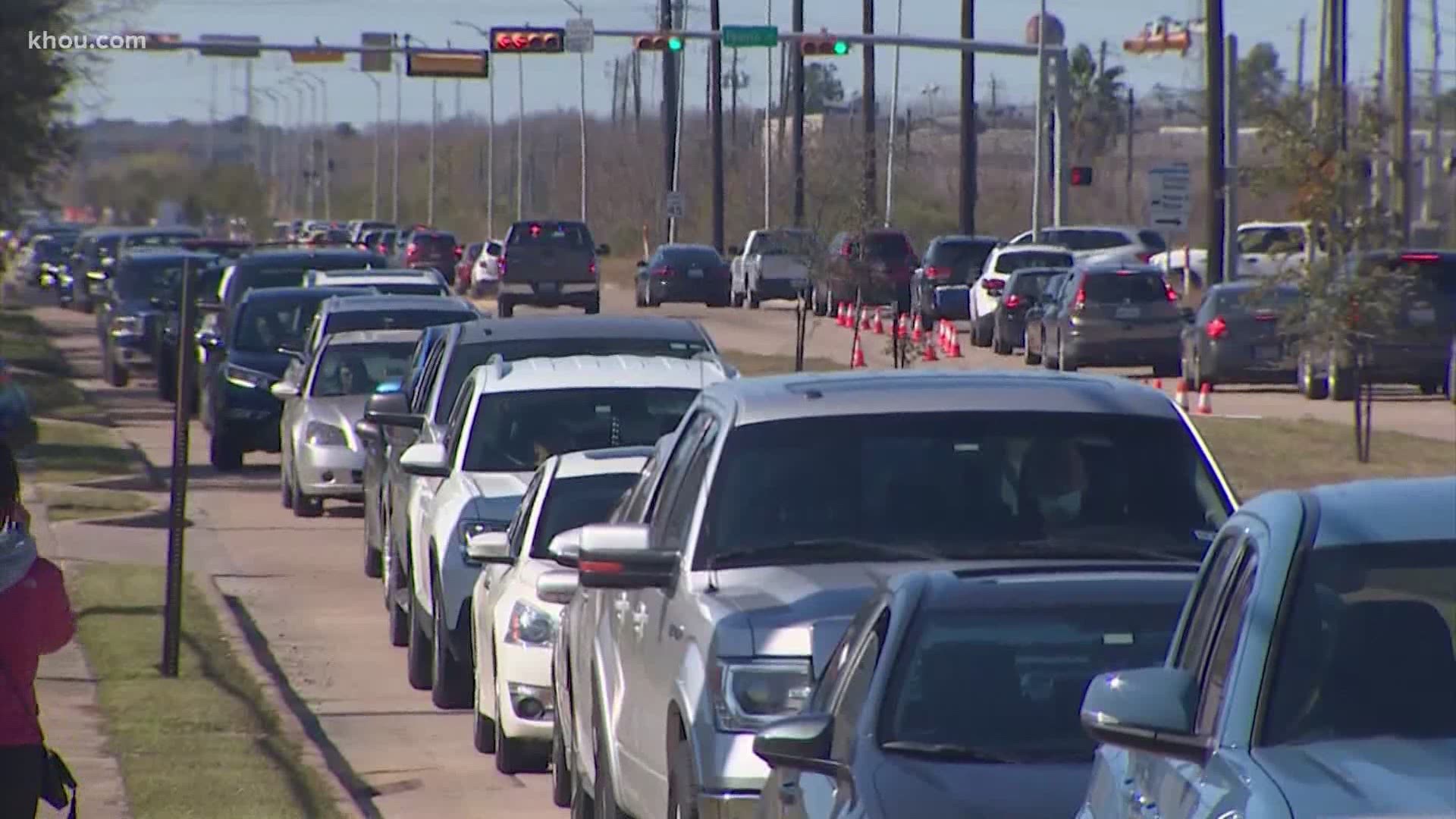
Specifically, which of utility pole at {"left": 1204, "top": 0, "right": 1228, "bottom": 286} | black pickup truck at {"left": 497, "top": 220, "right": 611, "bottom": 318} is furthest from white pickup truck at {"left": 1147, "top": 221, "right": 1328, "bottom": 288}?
black pickup truck at {"left": 497, "top": 220, "right": 611, "bottom": 318}

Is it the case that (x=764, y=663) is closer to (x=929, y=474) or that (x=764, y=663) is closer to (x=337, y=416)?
(x=929, y=474)

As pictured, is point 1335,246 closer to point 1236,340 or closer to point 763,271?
point 1236,340

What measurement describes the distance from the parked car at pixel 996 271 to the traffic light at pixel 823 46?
19.8 ft

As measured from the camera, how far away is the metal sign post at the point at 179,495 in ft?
46.3

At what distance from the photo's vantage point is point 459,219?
151625mm

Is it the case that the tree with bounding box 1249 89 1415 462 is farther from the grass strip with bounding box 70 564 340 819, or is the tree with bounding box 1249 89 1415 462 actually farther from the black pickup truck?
the black pickup truck

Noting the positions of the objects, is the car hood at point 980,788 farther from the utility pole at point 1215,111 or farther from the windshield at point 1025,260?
the windshield at point 1025,260

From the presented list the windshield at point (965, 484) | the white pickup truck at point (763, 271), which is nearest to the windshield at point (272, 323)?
the windshield at point (965, 484)

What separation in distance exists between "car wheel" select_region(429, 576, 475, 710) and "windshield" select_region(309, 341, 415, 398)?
9.30 m

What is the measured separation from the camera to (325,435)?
22875 mm

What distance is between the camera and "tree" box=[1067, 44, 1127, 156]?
12600cm

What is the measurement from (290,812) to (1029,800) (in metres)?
4.75

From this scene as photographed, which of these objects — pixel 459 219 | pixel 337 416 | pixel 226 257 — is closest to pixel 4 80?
pixel 226 257

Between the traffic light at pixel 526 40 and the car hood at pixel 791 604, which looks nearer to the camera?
the car hood at pixel 791 604
